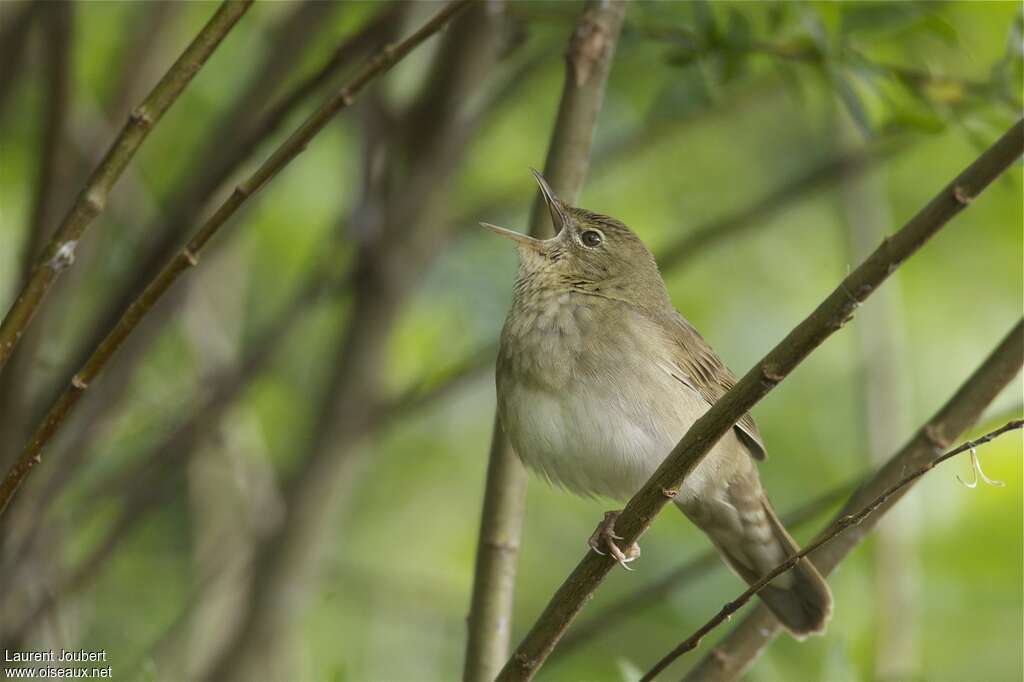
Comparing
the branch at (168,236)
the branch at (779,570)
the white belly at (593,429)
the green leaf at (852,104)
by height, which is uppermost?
the branch at (168,236)

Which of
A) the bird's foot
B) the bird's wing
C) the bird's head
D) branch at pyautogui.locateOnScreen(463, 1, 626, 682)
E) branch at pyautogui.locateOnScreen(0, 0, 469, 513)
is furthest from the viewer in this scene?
the bird's head

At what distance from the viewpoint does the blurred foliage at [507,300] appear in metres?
4.96

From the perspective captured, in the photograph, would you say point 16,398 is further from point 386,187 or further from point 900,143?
point 900,143

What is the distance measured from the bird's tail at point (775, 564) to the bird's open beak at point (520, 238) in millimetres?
1122

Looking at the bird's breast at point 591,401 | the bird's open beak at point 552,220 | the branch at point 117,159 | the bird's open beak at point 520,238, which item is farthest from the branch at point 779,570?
the bird's open beak at point 520,238

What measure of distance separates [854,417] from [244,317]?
10.7ft

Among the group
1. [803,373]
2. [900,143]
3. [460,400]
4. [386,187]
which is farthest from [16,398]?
[803,373]

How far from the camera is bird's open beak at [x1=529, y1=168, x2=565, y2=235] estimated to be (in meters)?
3.70

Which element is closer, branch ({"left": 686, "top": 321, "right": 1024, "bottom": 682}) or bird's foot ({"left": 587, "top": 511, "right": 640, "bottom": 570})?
bird's foot ({"left": 587, "top": 511, "right": 640, "bottom": 570})

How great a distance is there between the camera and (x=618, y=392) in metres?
3.95

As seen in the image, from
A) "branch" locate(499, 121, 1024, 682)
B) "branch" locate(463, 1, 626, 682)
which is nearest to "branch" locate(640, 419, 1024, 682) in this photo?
"branch" locate(499, 121, 1024, 682)

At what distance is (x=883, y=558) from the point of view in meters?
4.86

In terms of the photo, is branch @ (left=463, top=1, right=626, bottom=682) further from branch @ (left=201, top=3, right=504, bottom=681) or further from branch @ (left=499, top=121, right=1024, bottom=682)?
branch @ (left=201, top=3, right=504, bottom=681)

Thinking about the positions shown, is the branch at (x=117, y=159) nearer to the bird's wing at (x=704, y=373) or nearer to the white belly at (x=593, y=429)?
the white belly at (x=593, y=429)
